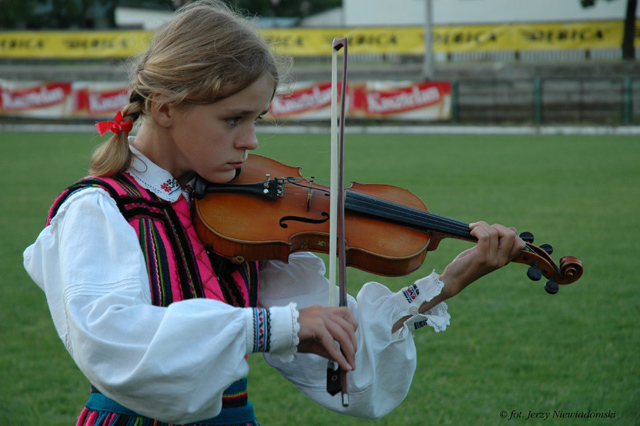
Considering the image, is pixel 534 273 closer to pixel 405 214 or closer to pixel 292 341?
pixel 405 214

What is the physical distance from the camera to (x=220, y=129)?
1.59m

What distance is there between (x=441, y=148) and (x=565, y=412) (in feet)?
38.1

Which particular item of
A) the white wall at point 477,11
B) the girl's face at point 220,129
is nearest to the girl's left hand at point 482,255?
the girl's face at point 220,129

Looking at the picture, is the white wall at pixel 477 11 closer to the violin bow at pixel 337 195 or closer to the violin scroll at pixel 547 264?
the violin scroll at pixel 547 264

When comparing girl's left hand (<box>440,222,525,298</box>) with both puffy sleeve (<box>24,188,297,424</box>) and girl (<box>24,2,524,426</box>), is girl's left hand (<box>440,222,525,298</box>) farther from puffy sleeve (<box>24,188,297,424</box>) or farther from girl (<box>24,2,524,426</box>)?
puffy sleeve (<box>24,188,297,424</box>)

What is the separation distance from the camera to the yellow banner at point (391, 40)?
83.7 ft

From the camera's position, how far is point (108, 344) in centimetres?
124

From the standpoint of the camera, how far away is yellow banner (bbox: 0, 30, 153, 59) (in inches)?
1092

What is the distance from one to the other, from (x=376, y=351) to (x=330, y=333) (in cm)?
50

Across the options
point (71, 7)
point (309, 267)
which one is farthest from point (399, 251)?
point (71, 7)

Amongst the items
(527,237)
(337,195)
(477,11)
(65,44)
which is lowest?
(527,237)

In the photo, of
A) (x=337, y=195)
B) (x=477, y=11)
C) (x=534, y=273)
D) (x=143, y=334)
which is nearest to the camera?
(x=143, y=334)

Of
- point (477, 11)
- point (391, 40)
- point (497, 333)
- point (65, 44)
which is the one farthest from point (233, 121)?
point (477, 11)

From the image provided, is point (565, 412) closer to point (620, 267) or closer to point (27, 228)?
point (620, 267)
